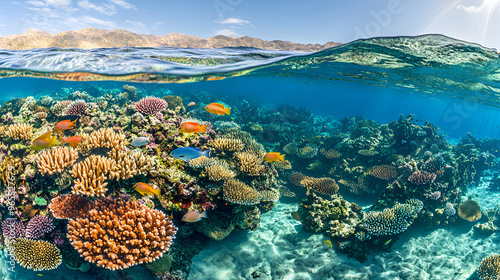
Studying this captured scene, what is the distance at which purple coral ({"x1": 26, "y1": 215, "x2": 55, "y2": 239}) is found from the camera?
4551 millimetres

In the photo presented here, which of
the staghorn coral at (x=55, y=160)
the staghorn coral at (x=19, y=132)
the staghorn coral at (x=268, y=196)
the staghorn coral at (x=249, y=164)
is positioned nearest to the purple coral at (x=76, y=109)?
the staghorn coral at (x=19, y=132)

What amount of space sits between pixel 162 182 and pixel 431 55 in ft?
50.3

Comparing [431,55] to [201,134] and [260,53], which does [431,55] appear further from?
[201,134]

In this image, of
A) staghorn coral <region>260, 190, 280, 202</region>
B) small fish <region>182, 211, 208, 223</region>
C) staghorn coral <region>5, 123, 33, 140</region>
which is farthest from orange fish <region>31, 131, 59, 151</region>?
staghorn coral <region>260, 190, 280, 202</region>

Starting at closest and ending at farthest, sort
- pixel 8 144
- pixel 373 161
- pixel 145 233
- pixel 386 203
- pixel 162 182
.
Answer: pixel 145 233, pixel 162 182, pixel 8 144, pixel 386 203, pixel 373 161

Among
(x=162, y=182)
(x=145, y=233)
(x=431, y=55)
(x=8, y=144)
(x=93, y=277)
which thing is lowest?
(x=93, y=277)

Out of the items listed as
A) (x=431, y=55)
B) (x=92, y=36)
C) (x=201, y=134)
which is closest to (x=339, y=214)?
(x=201, y=134)

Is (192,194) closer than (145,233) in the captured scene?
No

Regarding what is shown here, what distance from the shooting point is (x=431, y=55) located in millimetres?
11961

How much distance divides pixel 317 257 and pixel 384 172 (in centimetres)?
637

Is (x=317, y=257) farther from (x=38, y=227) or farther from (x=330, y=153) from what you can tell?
(x=38, y=227)

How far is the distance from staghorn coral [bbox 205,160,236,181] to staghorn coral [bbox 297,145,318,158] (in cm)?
610

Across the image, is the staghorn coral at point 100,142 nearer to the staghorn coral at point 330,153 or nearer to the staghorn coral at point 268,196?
the staghorn coral at point 268,196

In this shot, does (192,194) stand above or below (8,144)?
below
